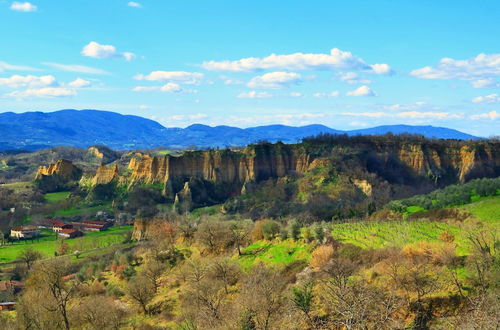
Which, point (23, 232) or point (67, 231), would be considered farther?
point (67, 231)

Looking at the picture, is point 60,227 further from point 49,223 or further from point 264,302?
point 264,302

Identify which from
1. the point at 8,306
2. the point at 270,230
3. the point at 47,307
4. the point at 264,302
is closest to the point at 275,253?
the point at 270,230

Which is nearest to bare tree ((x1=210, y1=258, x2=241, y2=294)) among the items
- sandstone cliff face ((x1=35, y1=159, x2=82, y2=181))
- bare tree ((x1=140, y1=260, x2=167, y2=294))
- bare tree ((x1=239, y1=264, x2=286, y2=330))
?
bare tree ((x1=239, y1=264, x2=286, y2=330))

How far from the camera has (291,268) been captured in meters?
37.3

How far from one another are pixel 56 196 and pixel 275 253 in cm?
8163

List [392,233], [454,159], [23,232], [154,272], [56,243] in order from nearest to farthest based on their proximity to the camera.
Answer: [392,233]
[154,272]
[56,243]
[23,232]
[454,159]

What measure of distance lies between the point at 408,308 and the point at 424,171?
76.1 metres

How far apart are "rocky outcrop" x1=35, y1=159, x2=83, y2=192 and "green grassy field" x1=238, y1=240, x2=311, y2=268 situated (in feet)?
273

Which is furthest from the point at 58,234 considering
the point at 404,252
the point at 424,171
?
the point at 424,171

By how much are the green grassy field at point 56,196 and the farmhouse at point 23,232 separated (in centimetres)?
2104

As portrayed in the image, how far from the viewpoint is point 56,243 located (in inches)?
2889

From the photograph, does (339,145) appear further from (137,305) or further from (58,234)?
(137,305)

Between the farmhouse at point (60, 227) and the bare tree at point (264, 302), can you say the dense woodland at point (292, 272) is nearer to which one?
the bare tree at point (264, 302)

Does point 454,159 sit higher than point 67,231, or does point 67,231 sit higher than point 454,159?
point 454,159
